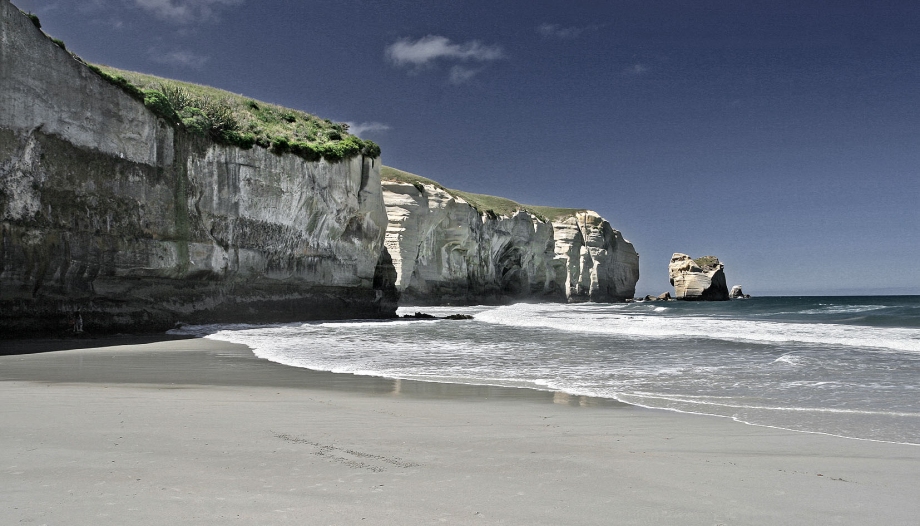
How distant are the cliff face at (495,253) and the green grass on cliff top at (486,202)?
83 cm

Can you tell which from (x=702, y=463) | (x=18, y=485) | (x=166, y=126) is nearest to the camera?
(x=18, y=485)

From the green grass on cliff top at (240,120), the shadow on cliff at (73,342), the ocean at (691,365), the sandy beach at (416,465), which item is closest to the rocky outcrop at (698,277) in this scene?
the green grass on cliff top at (240,120)

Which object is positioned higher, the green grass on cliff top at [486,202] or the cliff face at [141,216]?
the green grass on cliff top at [486,202]

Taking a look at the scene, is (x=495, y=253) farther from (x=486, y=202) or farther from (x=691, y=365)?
(x=691, y=365)

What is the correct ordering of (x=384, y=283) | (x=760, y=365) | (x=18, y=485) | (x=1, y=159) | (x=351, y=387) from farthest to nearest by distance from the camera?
(x=384, y=283)
(x=1, y=159)
(x=760, y=365)
(x=351, y=387)
(x=18, y=485)

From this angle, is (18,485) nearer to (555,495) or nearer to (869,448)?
(555,495)

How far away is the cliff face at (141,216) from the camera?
15.6 metres

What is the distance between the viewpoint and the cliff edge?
4300cm

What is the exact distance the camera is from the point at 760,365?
10.4 meters

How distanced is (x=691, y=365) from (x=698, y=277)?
85.0 m

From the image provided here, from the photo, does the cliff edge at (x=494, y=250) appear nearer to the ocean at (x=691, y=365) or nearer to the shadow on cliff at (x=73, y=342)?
the shadow on cliff at (x=73, y=342)

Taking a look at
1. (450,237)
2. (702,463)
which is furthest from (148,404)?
(450,237)

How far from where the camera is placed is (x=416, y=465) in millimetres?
3760

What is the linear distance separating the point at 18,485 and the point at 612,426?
4.56 metres
